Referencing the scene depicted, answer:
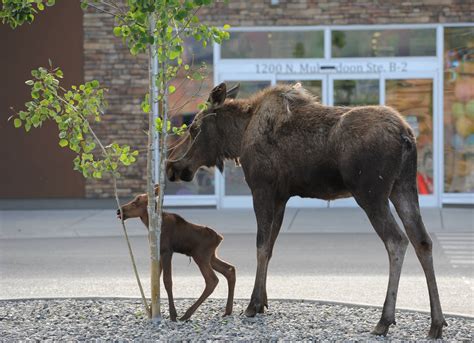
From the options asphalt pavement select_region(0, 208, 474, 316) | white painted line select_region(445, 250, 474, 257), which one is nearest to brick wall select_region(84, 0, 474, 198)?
asphalt pavement select_region(0, 208, 474, 316)

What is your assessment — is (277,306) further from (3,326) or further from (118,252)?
(118,252)

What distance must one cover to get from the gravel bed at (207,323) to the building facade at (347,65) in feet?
33.4

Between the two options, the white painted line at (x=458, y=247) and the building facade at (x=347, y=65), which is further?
the building facade at (x=347, y=65)

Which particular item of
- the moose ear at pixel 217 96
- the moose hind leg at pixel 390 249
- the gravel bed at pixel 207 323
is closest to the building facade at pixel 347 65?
the gravel bed at pixel 207 323

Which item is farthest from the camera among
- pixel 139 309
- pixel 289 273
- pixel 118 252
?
pixel 118 252

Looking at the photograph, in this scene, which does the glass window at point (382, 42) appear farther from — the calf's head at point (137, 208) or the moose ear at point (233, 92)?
the calf's head at point (137, 208)

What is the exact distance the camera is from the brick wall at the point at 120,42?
59.3 ft

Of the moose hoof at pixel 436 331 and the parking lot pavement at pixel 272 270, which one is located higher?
the moose hoof at pixel 436 331

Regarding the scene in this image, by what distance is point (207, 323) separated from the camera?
7223 millimetres

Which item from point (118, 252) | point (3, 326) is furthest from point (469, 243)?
point (3, 326)

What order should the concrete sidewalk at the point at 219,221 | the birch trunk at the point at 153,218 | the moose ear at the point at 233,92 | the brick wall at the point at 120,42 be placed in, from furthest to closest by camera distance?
the brick wall at the point at 120,42 → the concrete sidewalk at the point at 219,221 → the moose ear at the point at 233,92 → the birch trunk at the point at 153,218

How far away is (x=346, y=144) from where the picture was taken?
6.89 meters

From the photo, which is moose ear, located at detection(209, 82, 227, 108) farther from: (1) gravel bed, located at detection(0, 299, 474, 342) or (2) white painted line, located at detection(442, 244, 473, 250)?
(2) white painted line, located at detection(442, 244, 473, 250)

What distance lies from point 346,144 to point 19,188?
12.6 m
